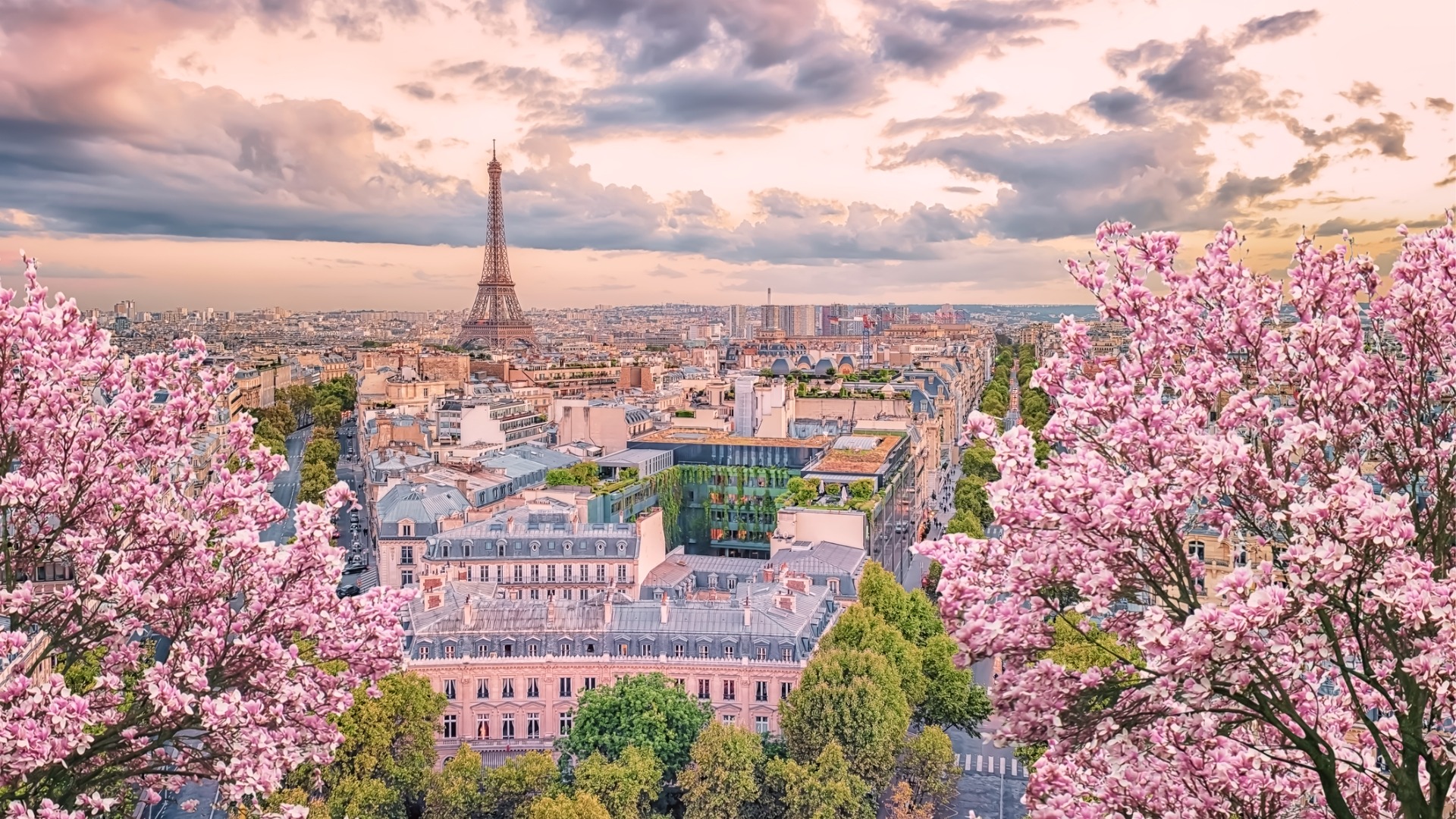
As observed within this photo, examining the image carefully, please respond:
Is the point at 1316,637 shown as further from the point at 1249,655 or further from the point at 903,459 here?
the point at 903,459

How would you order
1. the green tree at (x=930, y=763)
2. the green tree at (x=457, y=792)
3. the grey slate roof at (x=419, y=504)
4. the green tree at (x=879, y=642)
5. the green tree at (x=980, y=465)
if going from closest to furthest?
the green tree at (x=457, y=792), the green tree at (x=930, y=763), the green tree at (x=879, y=642), the grey slate roof at (x=419, y=504), the green tree at (x=980, y=465)

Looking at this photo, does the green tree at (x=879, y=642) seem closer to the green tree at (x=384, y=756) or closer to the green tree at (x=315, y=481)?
the green tree at (x=384, y=756)

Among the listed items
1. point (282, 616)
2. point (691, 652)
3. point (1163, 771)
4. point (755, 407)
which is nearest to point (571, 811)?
point (691, 652)

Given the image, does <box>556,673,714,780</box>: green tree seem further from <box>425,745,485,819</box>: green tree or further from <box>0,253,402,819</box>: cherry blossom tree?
<box>0,253,402,819</box>: cherry blossom tree

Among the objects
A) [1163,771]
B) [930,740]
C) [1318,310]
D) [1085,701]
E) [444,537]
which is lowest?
[930,740]

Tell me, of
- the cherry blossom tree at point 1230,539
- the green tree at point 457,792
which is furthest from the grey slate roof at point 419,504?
the cherry blossom tree at point 1230,539
